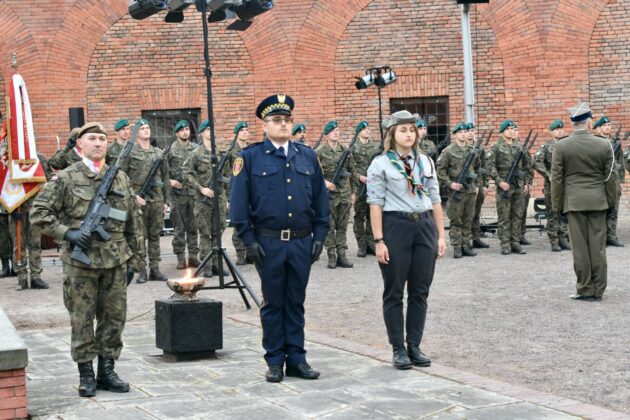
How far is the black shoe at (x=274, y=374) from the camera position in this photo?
24.4ft

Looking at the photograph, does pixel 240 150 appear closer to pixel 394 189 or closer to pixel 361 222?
pixel 361 222

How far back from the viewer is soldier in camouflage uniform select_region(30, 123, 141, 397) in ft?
23.4

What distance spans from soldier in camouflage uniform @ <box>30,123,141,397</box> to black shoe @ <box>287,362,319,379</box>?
3.77 ft

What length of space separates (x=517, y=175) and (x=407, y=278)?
8.99 meters

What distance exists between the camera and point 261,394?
704cm

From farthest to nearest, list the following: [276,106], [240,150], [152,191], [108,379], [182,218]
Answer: [182,218] → [240,150] → [152,191] → [276,106] → [108,379]

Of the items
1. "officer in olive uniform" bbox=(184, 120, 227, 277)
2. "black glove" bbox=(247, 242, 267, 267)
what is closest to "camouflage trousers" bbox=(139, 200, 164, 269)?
"officer in olive uniform" bbox=(184, 120, 227, 277)

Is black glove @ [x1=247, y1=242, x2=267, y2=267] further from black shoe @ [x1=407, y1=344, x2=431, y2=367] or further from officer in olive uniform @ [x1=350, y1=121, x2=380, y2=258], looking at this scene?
officer in olive uniform @ [x1=350, y1=121, x2=380, y2=258]

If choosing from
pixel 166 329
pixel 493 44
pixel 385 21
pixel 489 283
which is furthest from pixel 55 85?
pixel 166 329

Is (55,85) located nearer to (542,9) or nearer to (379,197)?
(542,9)

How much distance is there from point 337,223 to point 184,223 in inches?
86.0

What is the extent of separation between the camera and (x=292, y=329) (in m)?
7.66

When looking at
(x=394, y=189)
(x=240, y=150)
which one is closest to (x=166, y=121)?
(x=240, y=150)

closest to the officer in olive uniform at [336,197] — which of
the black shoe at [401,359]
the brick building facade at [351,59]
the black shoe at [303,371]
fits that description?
the brick building facade at [351,59]
